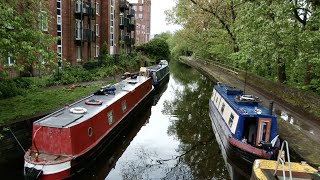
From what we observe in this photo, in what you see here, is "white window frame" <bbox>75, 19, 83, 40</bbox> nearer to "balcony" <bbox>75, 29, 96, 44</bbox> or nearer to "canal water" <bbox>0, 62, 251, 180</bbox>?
"balcony" <bbox>75, 29, 96, 44</bbox>

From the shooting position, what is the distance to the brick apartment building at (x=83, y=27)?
88.4 feet

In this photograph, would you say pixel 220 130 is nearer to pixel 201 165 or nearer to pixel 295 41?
pixel 201 165

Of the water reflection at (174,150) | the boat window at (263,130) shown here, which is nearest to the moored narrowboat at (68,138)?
the water reflection at (174,150)

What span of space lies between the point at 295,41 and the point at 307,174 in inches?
364

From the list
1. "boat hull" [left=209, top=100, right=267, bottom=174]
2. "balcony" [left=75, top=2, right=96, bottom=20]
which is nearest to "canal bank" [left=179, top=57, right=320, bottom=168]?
"boat hull" [left=209, top=100, right=267, bottom=174]

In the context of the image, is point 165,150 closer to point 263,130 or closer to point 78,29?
point 263,130

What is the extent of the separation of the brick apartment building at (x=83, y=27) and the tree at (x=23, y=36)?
312 inches

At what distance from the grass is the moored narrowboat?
1.84 meters

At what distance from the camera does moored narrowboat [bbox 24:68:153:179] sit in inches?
357

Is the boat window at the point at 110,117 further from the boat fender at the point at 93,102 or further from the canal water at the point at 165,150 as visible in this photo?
the canal water at the point at 165,150

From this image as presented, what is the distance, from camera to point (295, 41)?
15.4 metres

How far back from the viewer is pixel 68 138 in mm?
9703

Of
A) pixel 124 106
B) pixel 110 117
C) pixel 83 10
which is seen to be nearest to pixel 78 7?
pixel 83 10

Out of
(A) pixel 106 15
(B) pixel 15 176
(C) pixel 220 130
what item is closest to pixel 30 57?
(B) pixel 15 176
